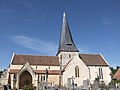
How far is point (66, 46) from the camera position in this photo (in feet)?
155

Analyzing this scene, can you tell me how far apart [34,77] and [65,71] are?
6837 millimetres

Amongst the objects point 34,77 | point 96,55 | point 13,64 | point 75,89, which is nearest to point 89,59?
point 96,55

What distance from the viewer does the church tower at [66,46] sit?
46438mm

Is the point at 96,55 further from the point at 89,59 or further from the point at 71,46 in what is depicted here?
the point at 71,46

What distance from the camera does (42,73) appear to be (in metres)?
45.0

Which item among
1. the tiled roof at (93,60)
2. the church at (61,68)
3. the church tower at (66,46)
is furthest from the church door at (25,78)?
the tiled roof at (93,60)

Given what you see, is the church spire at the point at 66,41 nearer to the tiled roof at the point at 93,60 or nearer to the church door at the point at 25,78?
the tiled roof at the point at 93,60

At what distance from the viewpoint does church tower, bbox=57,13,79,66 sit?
46438 mm

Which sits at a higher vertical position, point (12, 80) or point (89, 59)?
point (89, 59)

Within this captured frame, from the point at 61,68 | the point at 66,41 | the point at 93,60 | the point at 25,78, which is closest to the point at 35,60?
the point at 25,78

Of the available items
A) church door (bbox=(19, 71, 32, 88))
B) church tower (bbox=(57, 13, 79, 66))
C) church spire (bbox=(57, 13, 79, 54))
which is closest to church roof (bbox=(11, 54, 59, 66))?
church tower (bbox=(57, 13, 79, 66))

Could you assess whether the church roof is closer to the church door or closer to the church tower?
the church tower

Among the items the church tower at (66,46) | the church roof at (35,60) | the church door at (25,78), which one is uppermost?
the church tower at (66,46)

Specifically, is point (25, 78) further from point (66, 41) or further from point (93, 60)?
point (93, 60)
